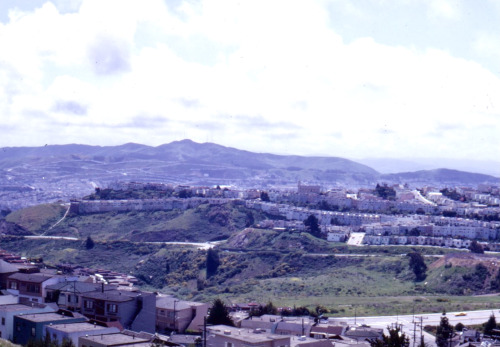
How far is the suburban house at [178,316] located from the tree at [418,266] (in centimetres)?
2684

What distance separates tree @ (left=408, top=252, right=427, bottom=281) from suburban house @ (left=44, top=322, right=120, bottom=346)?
3595 cm

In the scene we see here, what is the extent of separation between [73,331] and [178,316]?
373 inches

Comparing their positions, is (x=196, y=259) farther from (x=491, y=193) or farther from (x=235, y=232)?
(x=491, y=193)

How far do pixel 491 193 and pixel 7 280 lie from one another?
102844 mm

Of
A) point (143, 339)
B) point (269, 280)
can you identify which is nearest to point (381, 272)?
point (269, 280)

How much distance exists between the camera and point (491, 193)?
11862 centimetres

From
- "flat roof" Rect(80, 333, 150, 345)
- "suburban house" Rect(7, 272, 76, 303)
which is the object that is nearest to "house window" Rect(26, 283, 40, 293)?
"suburban house" Rect(7, 272, 76, 303)

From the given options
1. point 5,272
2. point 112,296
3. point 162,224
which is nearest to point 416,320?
point 112,296

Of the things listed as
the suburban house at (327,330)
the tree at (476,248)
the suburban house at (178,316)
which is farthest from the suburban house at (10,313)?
the tree at (476,248)

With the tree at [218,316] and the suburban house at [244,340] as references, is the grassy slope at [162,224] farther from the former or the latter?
→ the suburban house at [244,340]

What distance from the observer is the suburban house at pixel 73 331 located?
20500mm

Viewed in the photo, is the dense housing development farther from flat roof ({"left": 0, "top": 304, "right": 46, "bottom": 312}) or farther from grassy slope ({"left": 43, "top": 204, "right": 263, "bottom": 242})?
grassy slope ({"left": 43, "top": 204, "right": 263, "bottom": 242})

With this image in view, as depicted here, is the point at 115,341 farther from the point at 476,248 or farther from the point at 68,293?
the point at 476,248

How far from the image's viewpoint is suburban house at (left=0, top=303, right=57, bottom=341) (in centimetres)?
2236
